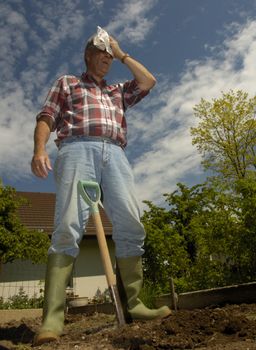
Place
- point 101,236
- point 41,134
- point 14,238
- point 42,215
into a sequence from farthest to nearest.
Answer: point 42,215, point 14,238, point 41,134, point 101,236

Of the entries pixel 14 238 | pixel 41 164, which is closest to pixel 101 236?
pixel 41 164

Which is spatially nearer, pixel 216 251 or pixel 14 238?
pixel 216 251

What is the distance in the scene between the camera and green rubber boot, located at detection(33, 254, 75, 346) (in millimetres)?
2145

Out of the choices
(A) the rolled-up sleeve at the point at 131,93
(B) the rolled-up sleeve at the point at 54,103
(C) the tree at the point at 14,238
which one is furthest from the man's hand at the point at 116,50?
(C) the tree at the point at 14,238

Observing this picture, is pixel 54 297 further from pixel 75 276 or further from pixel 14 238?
pixel 75 276

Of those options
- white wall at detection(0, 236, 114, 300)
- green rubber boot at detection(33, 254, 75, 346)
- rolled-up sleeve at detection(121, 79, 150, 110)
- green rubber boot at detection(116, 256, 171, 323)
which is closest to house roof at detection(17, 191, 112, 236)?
white wall at detection(0, 236, 114, 300)

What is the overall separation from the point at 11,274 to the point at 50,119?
11.6 metres

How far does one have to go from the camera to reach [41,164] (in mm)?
2631

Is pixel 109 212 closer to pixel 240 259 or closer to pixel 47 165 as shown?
pixel 47 165

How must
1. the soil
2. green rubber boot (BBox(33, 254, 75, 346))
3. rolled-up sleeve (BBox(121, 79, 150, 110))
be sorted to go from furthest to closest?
rolled-up sleeve (BBox(121, 79, 150, 110))
green rubber boot (BBox(33, 254, 75, 346))
the soil

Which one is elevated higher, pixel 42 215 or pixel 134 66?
pixel 42 215

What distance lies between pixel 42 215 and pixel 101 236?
1494cm

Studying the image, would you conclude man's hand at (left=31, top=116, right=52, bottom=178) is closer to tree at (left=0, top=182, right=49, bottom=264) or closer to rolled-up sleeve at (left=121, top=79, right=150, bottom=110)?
rolled-up sleeve at (left=121, top=79, right=150, bottom=110)

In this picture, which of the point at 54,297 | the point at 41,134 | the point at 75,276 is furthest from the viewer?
the point at 75,276
